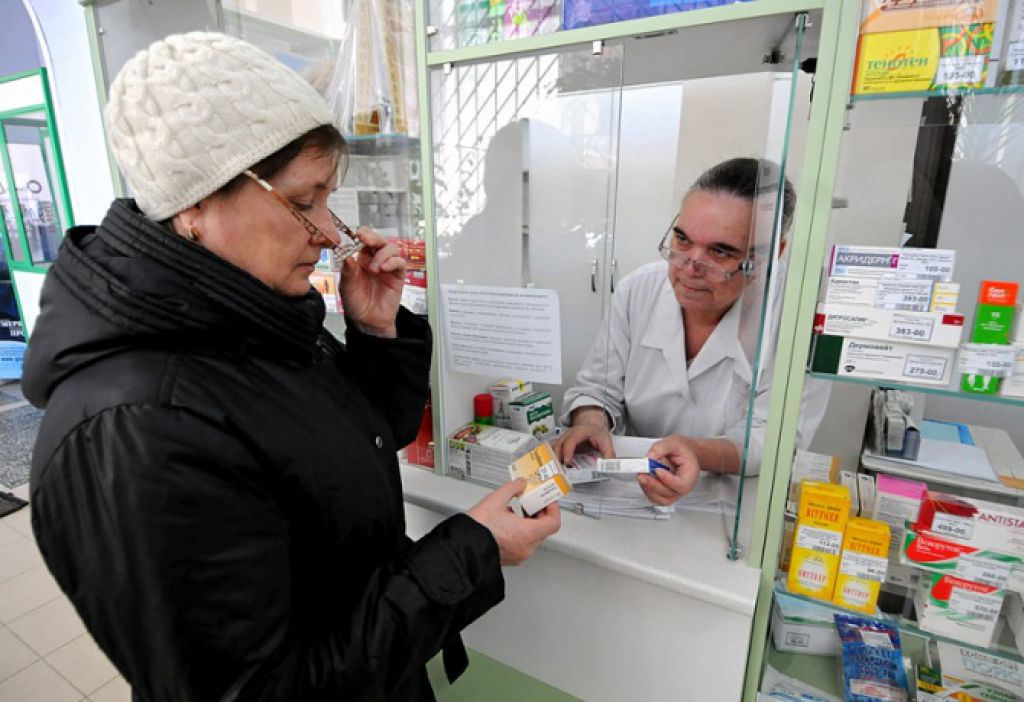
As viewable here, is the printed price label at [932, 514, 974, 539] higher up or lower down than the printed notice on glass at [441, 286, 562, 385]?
lower down

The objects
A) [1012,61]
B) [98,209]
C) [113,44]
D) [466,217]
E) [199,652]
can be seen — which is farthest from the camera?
[98,209]

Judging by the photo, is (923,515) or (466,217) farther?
(466,217)

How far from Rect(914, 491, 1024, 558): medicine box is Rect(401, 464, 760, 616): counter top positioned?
30cm

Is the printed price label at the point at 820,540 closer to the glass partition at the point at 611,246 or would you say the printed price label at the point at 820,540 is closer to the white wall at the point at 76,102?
the glass partition at the point at 611,246

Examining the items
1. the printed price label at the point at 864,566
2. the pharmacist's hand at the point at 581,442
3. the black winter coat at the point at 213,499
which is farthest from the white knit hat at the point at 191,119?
the printed price label at the point at 864,566

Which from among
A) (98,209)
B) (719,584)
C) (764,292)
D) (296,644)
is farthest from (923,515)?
(98,209)

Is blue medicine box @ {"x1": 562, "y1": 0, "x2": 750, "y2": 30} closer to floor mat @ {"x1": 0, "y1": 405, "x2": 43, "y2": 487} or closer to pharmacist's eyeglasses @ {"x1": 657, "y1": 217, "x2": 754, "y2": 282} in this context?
pharmacist's eyeglasses @ {"x1": 657, "y1": 217, "x2": 754, "y2": 282}

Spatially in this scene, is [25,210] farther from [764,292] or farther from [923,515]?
[923,515]

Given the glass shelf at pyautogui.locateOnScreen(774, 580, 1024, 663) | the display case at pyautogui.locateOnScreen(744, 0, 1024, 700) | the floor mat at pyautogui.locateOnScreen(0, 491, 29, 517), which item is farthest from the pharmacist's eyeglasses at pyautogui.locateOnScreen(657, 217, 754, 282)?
the floor mat at pyautogui.locateOnScreen(0, 491, 29, 517)

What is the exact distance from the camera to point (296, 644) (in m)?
0.74

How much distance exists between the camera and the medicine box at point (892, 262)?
0.86 metres

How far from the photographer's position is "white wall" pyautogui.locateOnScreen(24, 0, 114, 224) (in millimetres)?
3322

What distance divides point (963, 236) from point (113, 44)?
2.33 metres

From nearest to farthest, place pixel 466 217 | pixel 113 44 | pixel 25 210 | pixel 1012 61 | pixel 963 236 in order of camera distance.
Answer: pixel 1012 61, pixel 963 236, pixel 466 217, pixel 113 44, pixel 25 210
